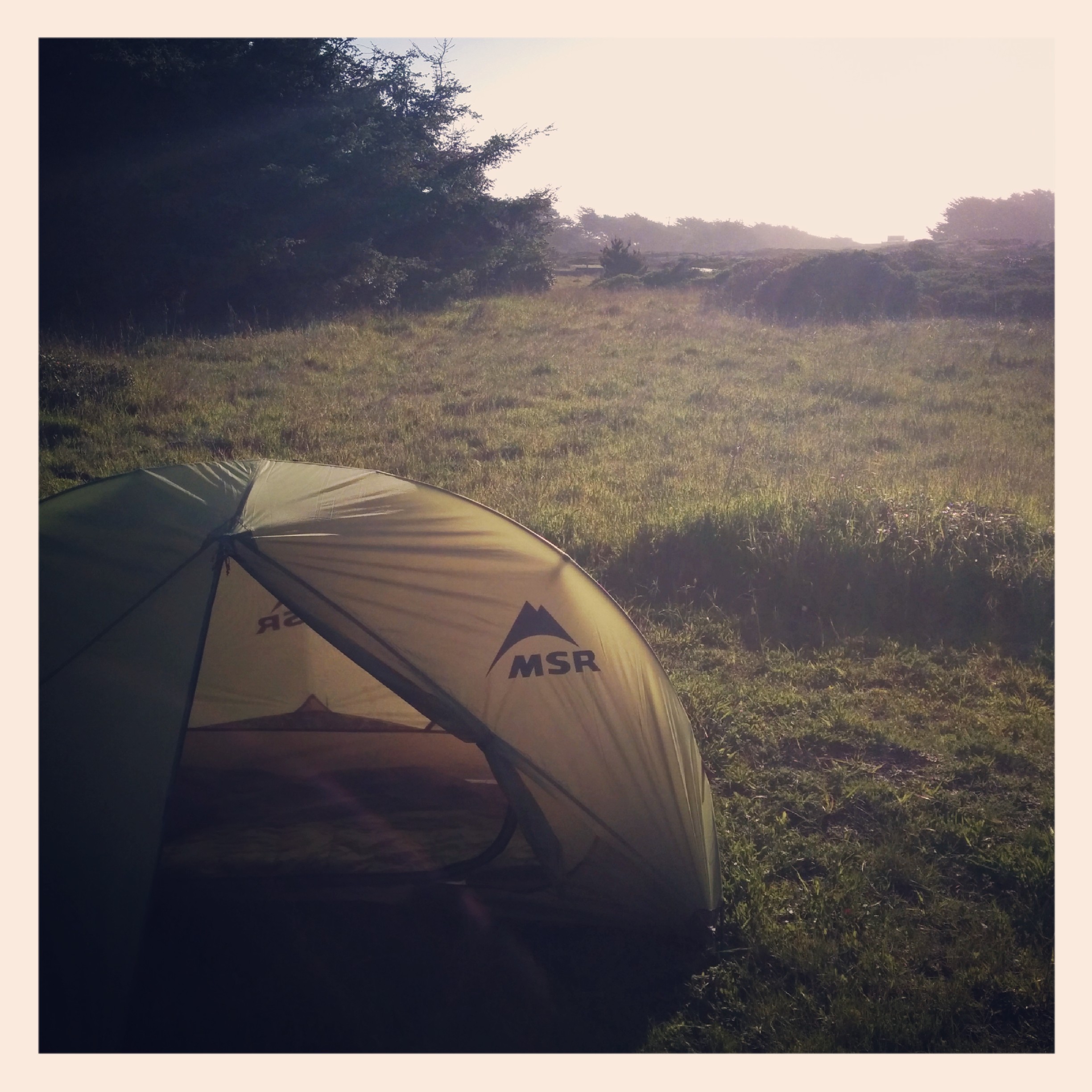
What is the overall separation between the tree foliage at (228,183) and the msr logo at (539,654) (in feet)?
42.7

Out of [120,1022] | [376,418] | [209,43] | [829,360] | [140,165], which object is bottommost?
[120,1022]

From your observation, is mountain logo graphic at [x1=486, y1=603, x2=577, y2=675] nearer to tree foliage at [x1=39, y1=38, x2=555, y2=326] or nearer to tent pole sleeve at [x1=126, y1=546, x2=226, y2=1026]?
tent pole sleeve at [x1=126, y1=546, x2=226, y2=1026]

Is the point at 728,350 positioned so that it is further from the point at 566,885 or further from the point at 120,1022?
the point at 120,1022

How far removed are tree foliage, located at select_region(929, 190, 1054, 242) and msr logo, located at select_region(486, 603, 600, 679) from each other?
33807mm

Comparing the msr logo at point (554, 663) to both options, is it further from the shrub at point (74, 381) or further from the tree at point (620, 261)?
the tree at point (620, 261)

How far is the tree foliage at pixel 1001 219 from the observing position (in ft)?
106

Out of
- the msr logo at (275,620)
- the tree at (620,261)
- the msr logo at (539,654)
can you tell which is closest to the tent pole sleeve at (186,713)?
the msr logo at (539,654)

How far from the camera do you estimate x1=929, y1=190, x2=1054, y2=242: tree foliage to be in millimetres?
32281

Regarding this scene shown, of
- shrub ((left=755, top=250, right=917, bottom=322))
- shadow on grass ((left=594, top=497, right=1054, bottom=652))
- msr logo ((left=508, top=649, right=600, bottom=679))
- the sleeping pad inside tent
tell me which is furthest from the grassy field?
shrub ((left=755, top=250, right=917, bottom=322))

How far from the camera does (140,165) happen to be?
15141mm

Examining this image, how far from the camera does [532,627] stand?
336 cm

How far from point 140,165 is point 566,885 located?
52.8 ft

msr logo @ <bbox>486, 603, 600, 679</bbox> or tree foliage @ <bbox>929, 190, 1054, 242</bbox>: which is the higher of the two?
tree foliage @ <bbox>929, 190, 1054, 242</bbox>

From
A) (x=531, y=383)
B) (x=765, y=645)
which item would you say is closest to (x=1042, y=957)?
(x=765, y=645)
